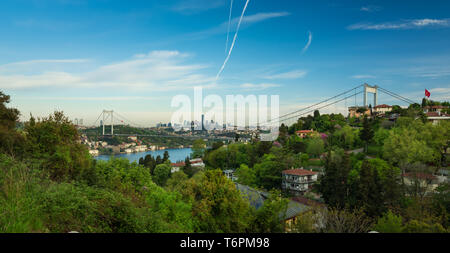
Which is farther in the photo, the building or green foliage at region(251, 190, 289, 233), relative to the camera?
the building

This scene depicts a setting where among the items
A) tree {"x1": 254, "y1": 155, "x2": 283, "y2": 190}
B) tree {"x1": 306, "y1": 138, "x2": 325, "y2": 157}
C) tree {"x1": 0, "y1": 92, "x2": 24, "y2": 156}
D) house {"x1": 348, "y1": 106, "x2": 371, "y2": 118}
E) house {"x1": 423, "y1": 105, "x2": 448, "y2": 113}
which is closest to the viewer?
tree {"x1": 0, "y1": 92, "x2": 24, "y2": 156}

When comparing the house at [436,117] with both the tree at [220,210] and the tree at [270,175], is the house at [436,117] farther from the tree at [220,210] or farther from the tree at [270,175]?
the tree at [220,210]

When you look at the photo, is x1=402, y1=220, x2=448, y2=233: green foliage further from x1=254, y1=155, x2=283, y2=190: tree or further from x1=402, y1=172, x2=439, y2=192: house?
x1=254, y1=155, x2=283, y2=190: tree

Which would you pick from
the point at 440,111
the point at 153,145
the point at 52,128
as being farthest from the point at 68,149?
the point at 153,145

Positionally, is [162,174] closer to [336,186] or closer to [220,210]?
[336,186]

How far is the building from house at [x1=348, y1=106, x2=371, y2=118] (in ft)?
50.4

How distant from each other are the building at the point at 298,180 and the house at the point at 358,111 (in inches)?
605

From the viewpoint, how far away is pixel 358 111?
90.2ft

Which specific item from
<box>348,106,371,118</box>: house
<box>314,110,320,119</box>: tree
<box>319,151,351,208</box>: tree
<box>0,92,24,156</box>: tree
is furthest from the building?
<box>348,106,371,118</box>: house

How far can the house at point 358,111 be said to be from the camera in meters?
26.9

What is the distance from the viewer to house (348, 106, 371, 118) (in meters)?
26.9

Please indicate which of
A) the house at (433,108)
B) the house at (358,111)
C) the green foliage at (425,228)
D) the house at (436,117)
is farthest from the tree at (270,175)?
the house at (358,111)

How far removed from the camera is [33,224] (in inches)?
80.4
